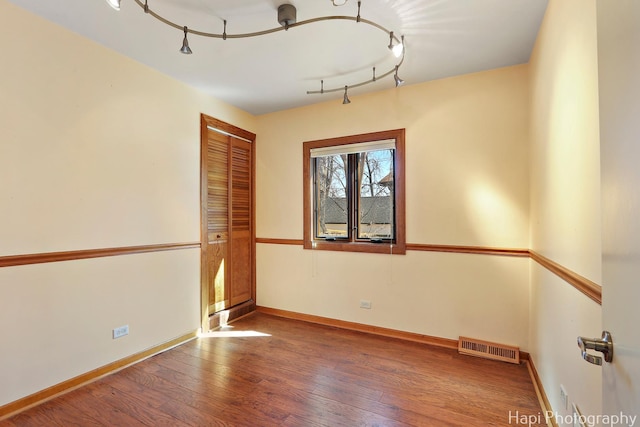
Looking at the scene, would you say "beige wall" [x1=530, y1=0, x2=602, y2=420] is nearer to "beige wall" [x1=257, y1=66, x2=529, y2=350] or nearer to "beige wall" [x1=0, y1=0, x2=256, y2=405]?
"beige wall" [x1=257, y1=66, x2=529, y2=350]

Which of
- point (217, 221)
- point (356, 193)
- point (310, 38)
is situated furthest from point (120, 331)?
point (310, 38)

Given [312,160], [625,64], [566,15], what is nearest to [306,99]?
[312,160]

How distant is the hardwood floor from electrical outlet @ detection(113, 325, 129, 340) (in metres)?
0.29

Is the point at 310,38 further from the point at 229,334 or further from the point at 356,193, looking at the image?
the point at 229,334

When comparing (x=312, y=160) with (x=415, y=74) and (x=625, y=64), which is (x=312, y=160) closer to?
(x=415, y=74)

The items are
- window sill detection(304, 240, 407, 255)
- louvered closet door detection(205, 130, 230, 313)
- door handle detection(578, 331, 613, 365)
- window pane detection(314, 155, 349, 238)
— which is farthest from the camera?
window pane detection(314, 155, 349, 238)

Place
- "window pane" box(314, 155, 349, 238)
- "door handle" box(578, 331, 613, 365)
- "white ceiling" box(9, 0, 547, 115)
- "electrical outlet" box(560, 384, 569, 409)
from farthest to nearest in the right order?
"window pane" box(314, 155, 349, 238)
"white ceiling" box(9, 0, 547, 115)
"electrical outlet" box(560, 384, 569, 409)
"door handle" box(578, 331, 613, 365)

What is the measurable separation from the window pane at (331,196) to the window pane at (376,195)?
206 mm

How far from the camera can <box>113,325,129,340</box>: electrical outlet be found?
2.37m

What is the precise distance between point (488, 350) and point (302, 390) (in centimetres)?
172

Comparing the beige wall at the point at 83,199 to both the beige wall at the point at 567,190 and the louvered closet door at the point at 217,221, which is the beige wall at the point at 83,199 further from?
the beige wall at the point at 567,190

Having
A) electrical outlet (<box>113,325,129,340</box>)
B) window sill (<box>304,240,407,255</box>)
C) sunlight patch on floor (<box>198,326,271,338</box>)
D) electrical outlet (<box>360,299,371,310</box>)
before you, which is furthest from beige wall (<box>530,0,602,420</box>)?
electrical outlet (<box>113,325,129,340</box>)

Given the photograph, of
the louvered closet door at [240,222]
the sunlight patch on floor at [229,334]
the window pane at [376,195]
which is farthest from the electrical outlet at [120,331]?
the window pane at [376,195]

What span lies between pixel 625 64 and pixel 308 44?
210 centimetres
